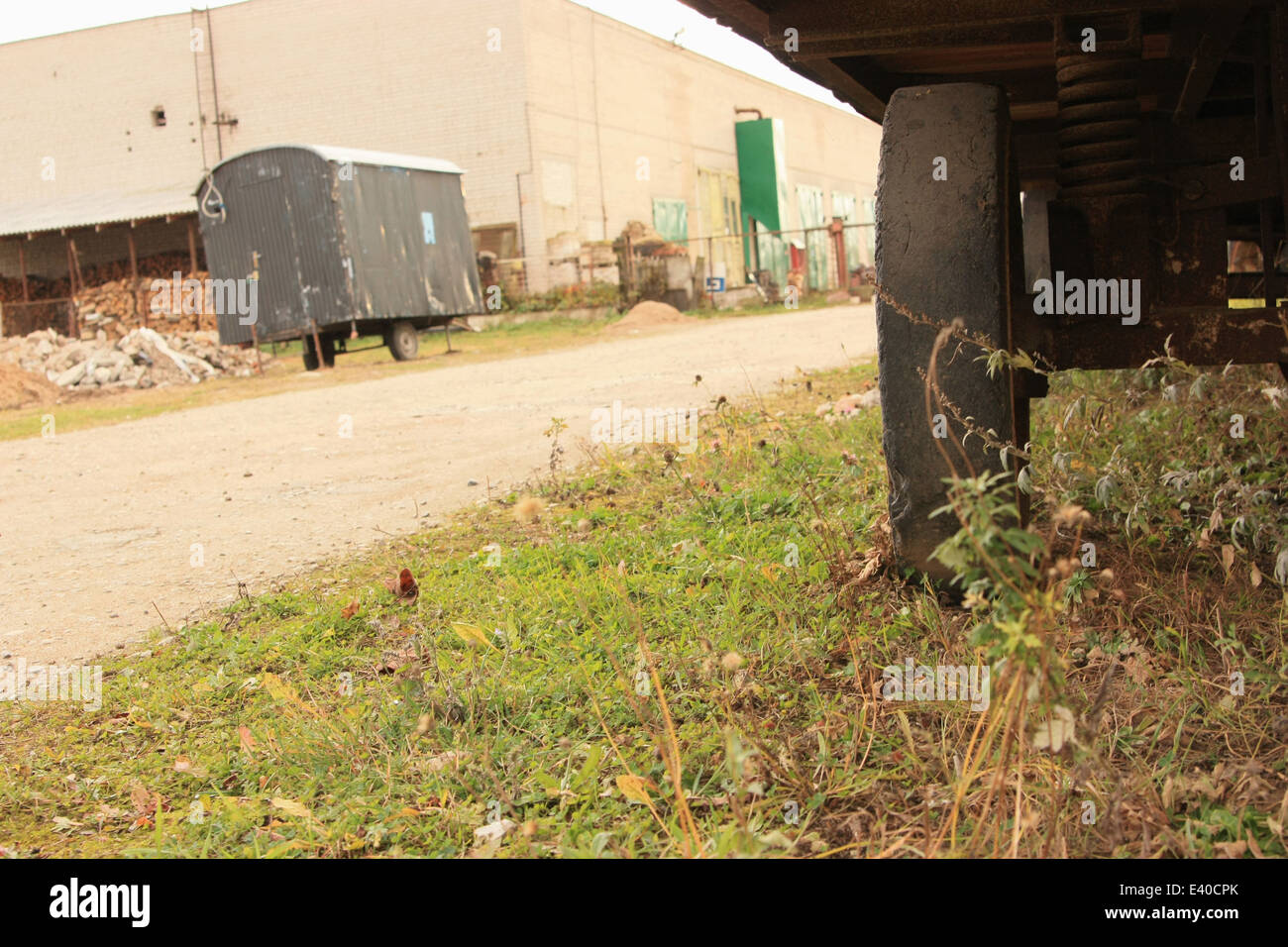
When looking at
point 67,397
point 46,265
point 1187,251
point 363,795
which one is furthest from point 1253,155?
point 46,265

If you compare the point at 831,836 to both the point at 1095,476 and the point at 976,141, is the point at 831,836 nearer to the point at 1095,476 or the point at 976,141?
the point at 976,141

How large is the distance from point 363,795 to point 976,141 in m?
1.78

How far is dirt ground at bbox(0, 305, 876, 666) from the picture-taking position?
3.61 metres

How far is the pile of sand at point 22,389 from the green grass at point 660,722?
1063cm

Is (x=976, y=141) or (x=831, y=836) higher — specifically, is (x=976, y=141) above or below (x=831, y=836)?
above

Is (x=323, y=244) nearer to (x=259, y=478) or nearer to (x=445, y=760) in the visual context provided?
(x=259, y=478)

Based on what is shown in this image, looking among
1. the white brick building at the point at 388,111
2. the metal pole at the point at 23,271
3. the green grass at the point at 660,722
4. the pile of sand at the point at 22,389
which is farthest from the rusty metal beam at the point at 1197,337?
the metal pole at the point at 23,271

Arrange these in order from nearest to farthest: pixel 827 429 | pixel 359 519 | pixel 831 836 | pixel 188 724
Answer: pixel 831 836 < pixel 188 724 < pixel 359 519 < pixel 827 429

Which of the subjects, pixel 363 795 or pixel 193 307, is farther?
pixel 193 307

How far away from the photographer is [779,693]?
7.06 ft

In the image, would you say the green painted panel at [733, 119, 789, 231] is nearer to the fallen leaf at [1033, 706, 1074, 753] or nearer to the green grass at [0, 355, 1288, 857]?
the green grass at [0, 355, 1288, 857]

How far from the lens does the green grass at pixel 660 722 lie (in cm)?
164

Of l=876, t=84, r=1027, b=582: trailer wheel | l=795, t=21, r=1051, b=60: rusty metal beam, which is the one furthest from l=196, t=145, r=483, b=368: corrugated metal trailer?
l=876, t=84, r=1027, b=582: trailer wheel

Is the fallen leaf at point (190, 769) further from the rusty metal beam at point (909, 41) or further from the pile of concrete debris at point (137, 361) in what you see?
the pile of concrete debris at point (137, 361)
